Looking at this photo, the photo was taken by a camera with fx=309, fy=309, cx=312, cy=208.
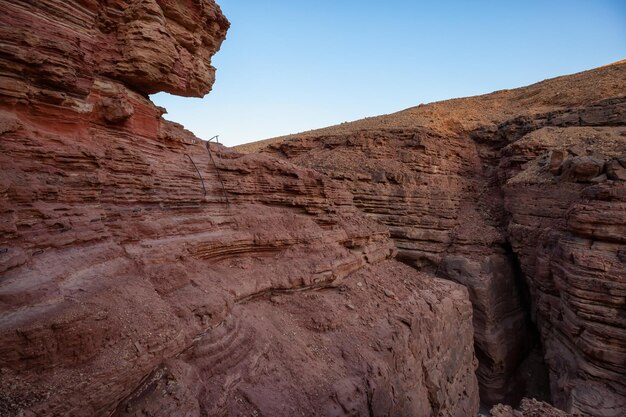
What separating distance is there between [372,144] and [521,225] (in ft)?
24.8

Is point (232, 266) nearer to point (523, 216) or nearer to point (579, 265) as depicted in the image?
point (579, 265)

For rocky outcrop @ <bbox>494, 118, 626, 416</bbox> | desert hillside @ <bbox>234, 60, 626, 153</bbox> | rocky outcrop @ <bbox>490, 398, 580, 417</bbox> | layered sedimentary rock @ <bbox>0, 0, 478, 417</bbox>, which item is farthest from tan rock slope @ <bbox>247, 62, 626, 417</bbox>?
layered sedimentary rock @ <bbox>0, 0, 478, 417</bbox>

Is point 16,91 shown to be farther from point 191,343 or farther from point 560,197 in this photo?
point 560,197

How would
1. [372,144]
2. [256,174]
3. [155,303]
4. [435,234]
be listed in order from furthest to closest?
[372,144] → [435,234] → [256,174] → [155,303]

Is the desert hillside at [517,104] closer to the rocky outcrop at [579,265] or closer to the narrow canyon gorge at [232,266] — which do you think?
the narrow canyon gorge at [232,266]

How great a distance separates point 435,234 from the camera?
45.4 feet

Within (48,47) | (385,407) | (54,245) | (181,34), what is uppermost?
(181,34)

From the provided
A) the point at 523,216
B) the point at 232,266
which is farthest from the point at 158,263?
the point at 523,216

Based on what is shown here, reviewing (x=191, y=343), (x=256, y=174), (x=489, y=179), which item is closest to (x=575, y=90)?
(x=489, y=179)

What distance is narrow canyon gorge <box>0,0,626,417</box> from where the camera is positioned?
3648mm

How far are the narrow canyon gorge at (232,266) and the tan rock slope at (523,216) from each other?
0.09 m

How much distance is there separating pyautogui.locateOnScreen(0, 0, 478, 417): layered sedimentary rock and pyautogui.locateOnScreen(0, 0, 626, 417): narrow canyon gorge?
28mm

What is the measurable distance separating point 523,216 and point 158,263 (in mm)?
→ 13636

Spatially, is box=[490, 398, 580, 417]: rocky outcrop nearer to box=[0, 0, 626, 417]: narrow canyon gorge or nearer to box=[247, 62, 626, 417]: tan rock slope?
box=[0, 0, 626, 417]: narrow canyon gorge
